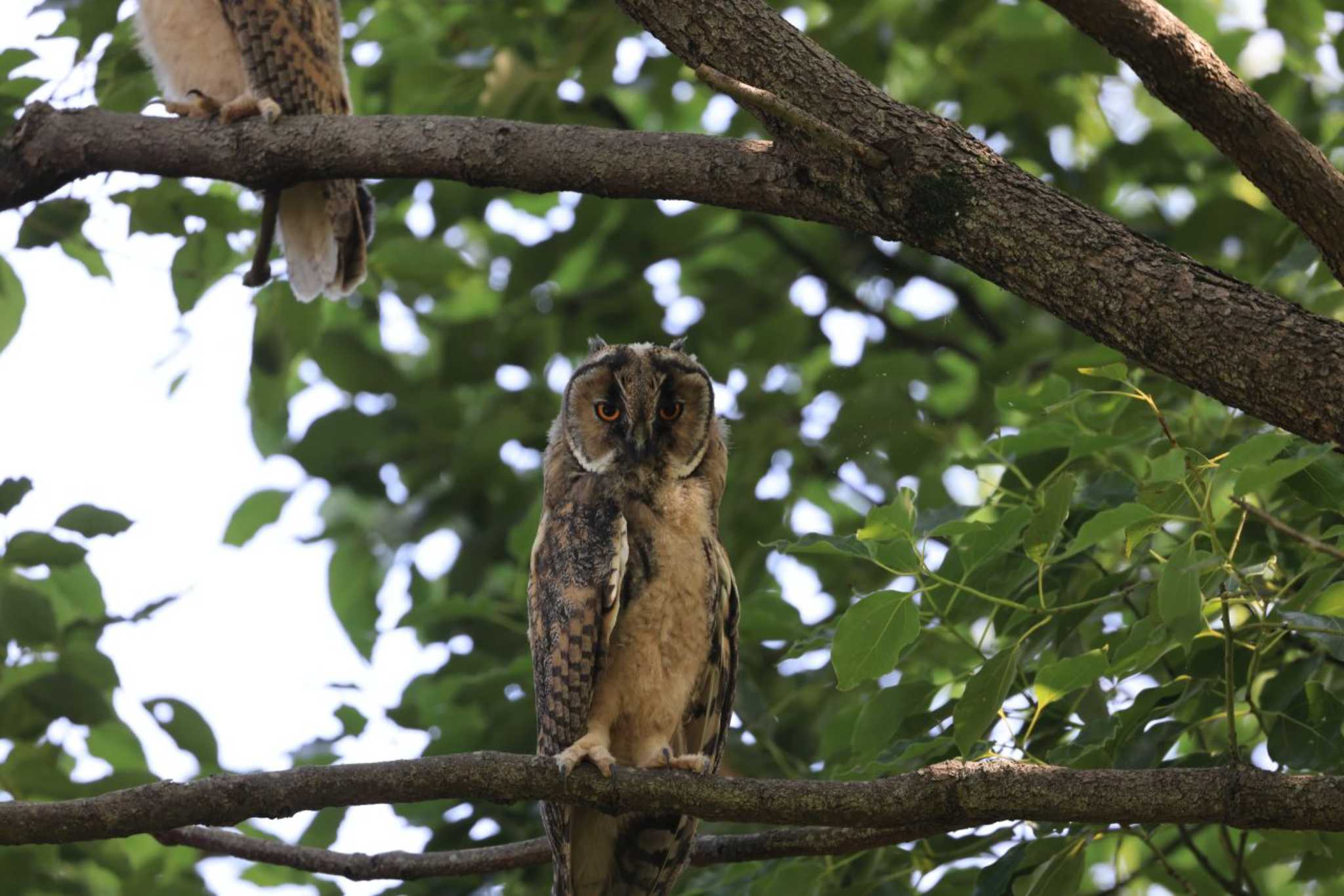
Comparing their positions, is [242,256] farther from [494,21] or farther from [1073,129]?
[1073,129]

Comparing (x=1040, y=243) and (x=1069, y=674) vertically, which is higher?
(x=1040, y=243)

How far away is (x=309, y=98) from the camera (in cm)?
464

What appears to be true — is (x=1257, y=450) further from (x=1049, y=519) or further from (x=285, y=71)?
(x=285, y=71)

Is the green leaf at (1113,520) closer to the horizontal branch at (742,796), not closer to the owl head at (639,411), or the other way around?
the horizontal branch at (742,796)

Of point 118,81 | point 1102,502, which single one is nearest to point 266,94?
point 118,81

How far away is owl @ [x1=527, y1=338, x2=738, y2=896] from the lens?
3248 mm

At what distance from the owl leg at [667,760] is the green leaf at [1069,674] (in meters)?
0.91

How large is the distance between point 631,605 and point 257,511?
92.6 inches

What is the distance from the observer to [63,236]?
12.3 feet

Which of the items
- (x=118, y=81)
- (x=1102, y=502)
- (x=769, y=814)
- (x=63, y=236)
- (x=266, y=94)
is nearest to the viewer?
(x=769, y=814)

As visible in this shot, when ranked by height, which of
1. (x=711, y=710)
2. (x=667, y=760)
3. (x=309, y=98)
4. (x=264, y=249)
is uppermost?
(x=309, y=98)

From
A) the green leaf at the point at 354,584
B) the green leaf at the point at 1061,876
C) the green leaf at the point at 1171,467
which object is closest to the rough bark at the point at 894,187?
the green leaf at the point at 1171,467

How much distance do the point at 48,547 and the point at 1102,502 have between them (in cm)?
238

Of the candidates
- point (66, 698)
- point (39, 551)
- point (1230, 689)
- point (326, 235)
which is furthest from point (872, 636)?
point (326, 235)
